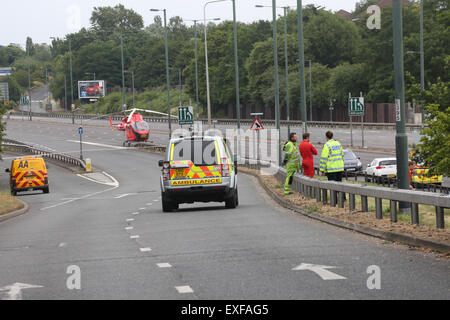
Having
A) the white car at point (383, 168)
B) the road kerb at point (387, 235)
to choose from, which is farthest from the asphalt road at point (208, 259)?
the white car at point (383, 168)

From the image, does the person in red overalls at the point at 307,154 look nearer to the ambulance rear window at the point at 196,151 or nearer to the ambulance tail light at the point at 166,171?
the ambulance rear window at the point at 196,151

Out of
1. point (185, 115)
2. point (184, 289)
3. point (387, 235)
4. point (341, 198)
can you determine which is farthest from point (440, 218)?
point (185, 115)

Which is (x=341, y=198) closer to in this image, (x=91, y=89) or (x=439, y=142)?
(x=439, y=142)

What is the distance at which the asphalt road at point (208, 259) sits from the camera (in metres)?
9.22

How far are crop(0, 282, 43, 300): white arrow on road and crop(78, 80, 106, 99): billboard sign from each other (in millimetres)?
147812

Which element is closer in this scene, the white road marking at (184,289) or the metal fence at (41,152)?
the white road marking at (184,289)

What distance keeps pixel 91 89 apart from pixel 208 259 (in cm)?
14788

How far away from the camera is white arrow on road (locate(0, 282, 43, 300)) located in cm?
923

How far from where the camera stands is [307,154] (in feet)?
75.3

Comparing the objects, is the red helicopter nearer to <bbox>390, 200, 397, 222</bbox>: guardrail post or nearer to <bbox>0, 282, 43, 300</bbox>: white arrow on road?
<bbox>390, 200, 397, 222</bbox>: guardrail post

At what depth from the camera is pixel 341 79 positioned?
9988 centimetres

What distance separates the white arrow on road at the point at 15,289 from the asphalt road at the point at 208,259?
0.19 ft

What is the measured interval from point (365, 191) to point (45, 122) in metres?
114
